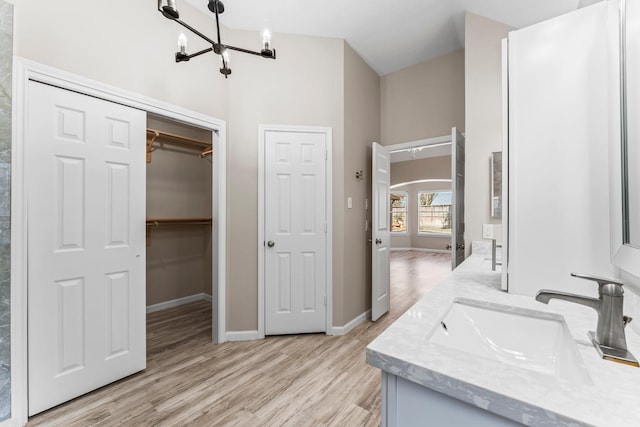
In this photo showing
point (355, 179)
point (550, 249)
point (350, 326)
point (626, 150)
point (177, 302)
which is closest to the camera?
point (626, 150)

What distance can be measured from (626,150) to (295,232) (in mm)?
2314

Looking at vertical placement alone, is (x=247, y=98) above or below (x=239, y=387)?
above

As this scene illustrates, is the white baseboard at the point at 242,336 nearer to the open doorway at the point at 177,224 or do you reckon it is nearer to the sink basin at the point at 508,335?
the open doorway at the point at 177,224

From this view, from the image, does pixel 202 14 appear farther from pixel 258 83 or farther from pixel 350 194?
pixel 350 194

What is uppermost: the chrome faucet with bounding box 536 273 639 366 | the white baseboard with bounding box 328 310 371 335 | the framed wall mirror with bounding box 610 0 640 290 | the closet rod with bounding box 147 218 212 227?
the framed wall mirror with bounding box 610 0 640 290

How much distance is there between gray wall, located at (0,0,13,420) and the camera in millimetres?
1542

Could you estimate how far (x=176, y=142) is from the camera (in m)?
3.69

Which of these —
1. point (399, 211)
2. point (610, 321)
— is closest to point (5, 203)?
point (610, 321)

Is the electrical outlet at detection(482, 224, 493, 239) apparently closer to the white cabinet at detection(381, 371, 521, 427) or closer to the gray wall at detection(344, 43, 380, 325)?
the gray wall at detection(344, 43, 380, 325)

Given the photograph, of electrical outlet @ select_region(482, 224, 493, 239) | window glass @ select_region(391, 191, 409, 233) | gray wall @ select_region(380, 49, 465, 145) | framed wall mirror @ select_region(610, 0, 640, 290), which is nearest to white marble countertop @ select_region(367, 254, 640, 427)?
framed wall mirror @ select_region(610, 0, 640, 290)

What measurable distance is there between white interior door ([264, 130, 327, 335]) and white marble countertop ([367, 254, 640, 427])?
6.58ft

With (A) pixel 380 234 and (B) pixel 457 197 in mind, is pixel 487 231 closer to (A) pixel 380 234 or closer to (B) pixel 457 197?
(B) pixel 457 197

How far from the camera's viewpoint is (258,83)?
9.09 feet

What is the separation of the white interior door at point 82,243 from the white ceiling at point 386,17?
4.62ft
